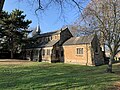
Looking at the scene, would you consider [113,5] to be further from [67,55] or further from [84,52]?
[67,55]

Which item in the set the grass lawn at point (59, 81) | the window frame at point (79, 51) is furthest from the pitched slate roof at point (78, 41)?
the grass lawn at point (59, 81)

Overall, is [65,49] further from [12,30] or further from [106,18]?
[106,18]

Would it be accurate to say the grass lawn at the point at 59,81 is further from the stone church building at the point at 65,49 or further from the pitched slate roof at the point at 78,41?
the pitched slate roof at the point at 78,41

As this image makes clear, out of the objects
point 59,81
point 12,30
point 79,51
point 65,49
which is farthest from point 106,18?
point 12,30

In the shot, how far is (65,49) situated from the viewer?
159 feet

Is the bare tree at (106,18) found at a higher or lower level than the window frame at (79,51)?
higher

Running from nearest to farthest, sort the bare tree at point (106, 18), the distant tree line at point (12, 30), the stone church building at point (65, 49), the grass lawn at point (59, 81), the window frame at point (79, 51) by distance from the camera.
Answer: the grass lawn at point (59, 81)
the bare tree at point (106, 18)
the stone church building at point (65, 49)
the window frame at point (79, 51)
the distant tree line at point (12, 30)

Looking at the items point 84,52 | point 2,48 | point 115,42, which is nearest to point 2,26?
point 2,48

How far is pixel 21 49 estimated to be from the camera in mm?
62375

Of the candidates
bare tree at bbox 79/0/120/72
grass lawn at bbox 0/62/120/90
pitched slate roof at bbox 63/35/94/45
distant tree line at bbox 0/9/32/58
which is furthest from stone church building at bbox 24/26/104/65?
grass lawn at bbox 0/62/120/90

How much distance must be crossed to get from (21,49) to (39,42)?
7.50 meters

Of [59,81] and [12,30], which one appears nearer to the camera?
[59,81]

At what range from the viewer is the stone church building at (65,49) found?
41469 mm

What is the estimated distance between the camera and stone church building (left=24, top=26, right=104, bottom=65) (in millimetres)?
41469
